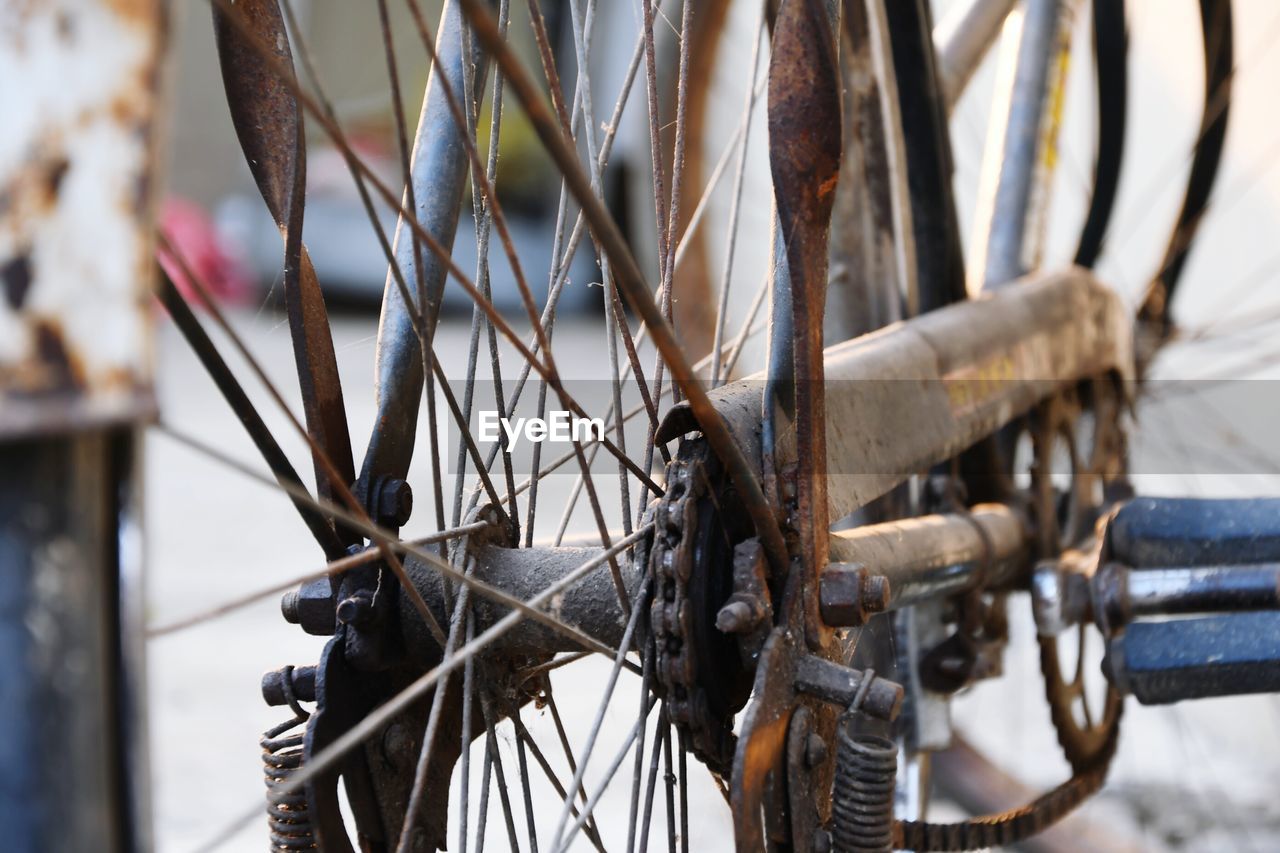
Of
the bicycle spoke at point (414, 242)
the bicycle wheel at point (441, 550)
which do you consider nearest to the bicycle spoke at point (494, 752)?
the bicycle wheel at point (441, 550)

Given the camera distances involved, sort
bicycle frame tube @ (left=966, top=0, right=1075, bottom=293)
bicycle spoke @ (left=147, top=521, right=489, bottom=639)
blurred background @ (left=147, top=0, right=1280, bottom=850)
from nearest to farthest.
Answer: bicycle spoke @ (left=147, top=521, right=489, bottom=639) → bicycle frame tube @ (left=966, top=0, right=1075, bottom=293) → blurred background @ (left=147, top=0, right=1280, bottom=850)

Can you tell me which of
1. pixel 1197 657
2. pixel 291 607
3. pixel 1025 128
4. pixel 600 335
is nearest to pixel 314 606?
pixel 291 607

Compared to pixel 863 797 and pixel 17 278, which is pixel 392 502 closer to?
pixel 863 797

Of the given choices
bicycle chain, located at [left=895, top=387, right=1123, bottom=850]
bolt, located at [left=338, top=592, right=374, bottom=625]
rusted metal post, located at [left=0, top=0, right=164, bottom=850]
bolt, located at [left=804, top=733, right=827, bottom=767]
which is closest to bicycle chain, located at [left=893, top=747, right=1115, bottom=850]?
bicycle chain, located at [left=895, top=387, right=1123, bottom=850]

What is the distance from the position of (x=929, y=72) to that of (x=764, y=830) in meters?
0.69

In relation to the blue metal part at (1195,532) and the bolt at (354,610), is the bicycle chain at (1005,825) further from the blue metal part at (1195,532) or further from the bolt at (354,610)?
the bolt at (354,610)

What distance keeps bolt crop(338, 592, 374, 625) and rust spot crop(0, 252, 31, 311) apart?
395mm

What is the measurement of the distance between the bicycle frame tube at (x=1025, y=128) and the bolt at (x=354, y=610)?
2.82 feet

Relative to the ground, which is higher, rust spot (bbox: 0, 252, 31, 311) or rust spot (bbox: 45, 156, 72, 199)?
rust spot (bbox: 45, 156, 72, 199)

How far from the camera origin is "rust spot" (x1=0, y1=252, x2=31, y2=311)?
41cm

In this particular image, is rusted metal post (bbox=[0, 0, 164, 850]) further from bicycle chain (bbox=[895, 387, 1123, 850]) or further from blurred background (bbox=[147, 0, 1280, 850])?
bicycle chain (bbox=[895, 387, 1123, 850])

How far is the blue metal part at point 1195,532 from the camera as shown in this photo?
1.01 m

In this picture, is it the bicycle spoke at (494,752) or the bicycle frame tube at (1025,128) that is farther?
the bicycle frame tube at (1025,128)

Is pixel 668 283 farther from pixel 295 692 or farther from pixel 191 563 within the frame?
pixel 191 563
